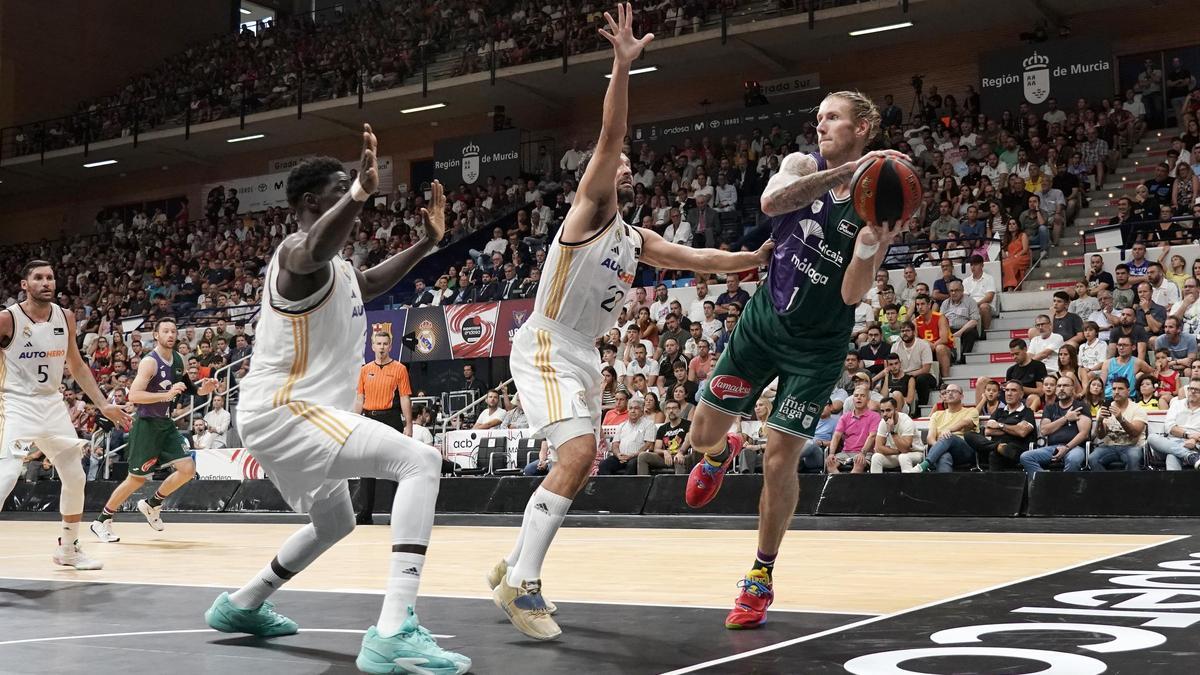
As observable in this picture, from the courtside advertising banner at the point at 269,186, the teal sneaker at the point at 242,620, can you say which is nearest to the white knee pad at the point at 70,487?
the teal sneaker at the point at 242,620

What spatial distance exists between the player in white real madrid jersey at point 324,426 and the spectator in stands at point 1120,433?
28.0ft

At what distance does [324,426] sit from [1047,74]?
770 inches

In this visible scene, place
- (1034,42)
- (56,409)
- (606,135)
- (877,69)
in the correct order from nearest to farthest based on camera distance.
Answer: (606,135) < (56,409) < (1034,42) < (877,69)

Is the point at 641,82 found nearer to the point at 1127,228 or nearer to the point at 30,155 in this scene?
the point at 1127,228

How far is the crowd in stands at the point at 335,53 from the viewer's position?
990 inches

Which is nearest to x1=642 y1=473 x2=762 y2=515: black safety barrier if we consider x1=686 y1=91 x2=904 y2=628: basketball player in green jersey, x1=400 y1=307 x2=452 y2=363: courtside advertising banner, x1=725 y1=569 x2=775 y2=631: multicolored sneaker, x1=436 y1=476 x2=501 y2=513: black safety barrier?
x1=436 y1=476 x2=501 y2=513: black safety barrier

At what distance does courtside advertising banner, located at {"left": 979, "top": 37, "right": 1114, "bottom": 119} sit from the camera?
20.5 m

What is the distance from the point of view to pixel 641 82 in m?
26.4

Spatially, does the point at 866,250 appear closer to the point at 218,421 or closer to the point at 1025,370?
the point at 1025,370

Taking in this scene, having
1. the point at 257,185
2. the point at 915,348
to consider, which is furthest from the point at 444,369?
the point at 257,185

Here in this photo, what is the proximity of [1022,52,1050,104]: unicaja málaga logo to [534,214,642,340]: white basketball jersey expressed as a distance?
1790cm

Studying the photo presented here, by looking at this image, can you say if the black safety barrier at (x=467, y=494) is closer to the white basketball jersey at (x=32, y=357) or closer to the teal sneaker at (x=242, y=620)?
the white basketball jersey at (x=32, y=357)

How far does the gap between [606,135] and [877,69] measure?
21163 mm

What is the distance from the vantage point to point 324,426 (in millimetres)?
4121
